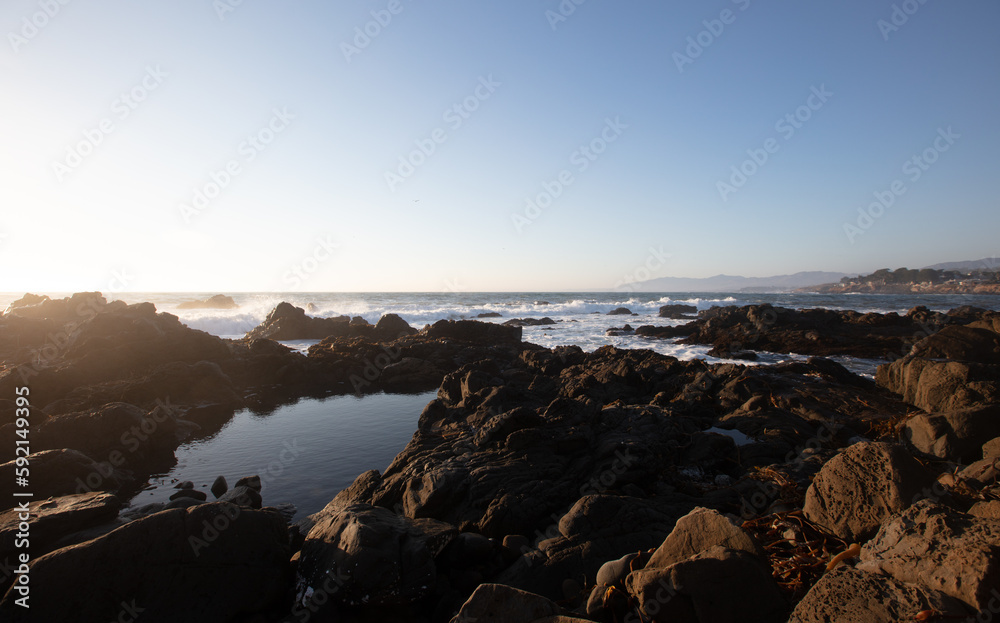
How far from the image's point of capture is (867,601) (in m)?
2.62

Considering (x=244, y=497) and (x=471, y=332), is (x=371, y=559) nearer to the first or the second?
(x=244, y=497)

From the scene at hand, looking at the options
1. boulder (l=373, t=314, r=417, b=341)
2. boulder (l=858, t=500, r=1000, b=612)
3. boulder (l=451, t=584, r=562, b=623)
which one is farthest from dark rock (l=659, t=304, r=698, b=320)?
boulder (l=451, t=584, r=562, b=623)

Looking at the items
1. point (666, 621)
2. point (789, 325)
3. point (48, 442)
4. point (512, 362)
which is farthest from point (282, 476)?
point (789, 325)

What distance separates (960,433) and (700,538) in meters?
5.52

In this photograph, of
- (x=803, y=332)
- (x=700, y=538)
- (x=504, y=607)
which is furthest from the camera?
(x=803, y=332)

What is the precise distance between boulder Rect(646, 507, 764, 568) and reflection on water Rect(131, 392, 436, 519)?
5.64 metres

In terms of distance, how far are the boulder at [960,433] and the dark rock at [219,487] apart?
37.0 feet

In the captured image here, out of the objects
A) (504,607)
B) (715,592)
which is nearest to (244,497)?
(504,607)

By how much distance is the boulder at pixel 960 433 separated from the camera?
6219 millimetres

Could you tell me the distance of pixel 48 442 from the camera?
9.09 meters

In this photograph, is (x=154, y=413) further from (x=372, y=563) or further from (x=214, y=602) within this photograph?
(x=372, y=563)

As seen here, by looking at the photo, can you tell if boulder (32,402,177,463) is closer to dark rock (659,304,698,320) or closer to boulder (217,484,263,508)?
boulder (217,484,263,508)

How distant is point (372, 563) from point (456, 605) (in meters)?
0.98

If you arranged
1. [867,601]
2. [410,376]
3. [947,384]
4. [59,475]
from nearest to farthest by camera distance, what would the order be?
[867,601]
[59,475]
[947,384]
[410,376]
